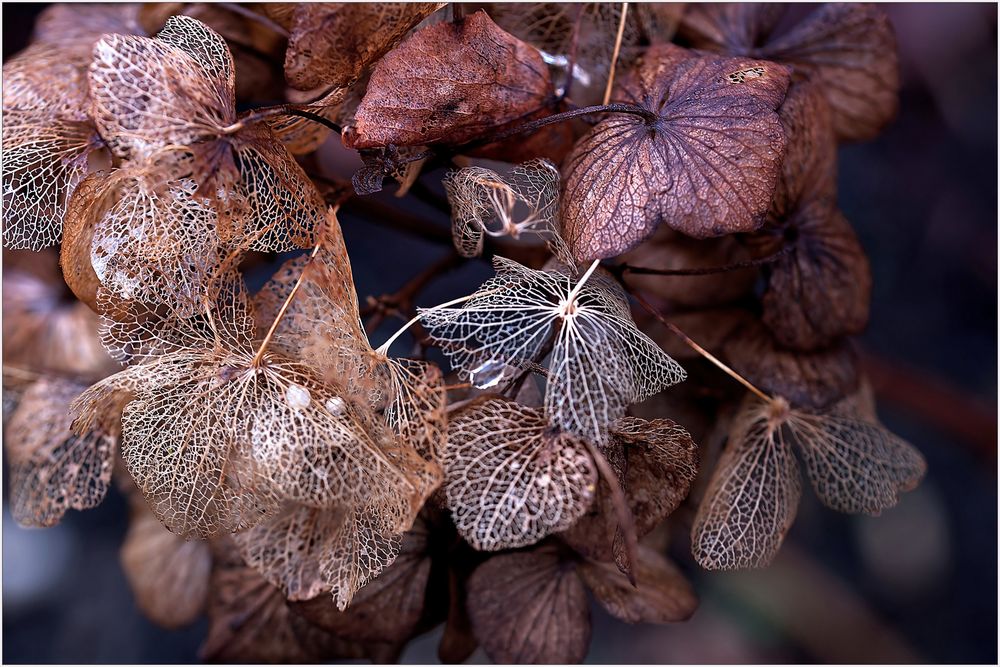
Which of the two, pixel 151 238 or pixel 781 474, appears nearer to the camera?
pixel 151 238

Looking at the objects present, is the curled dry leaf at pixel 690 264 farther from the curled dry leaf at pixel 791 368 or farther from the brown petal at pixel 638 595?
the brown petal at pixel 638 595

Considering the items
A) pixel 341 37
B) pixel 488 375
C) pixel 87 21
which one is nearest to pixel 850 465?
pixel 488 375

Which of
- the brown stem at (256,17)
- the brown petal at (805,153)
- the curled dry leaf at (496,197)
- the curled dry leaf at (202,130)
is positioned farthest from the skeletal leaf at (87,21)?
the brown petal at (805,153)

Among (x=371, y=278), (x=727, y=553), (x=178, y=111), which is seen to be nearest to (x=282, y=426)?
(x=178, y=111)

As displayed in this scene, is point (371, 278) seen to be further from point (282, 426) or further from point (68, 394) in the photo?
point (282, 426)

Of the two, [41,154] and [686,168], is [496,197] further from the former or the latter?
[41,154]

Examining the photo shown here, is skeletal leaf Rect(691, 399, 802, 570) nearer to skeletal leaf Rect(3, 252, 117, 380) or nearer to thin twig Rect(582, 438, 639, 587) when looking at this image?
thin twig Rect(582, 438, 639, 587)

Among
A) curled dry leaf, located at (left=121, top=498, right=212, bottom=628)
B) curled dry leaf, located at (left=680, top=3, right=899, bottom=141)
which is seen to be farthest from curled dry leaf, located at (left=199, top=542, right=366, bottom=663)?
curled dry leaf, located at (left=680, top=3, right=899, bottom=141)
